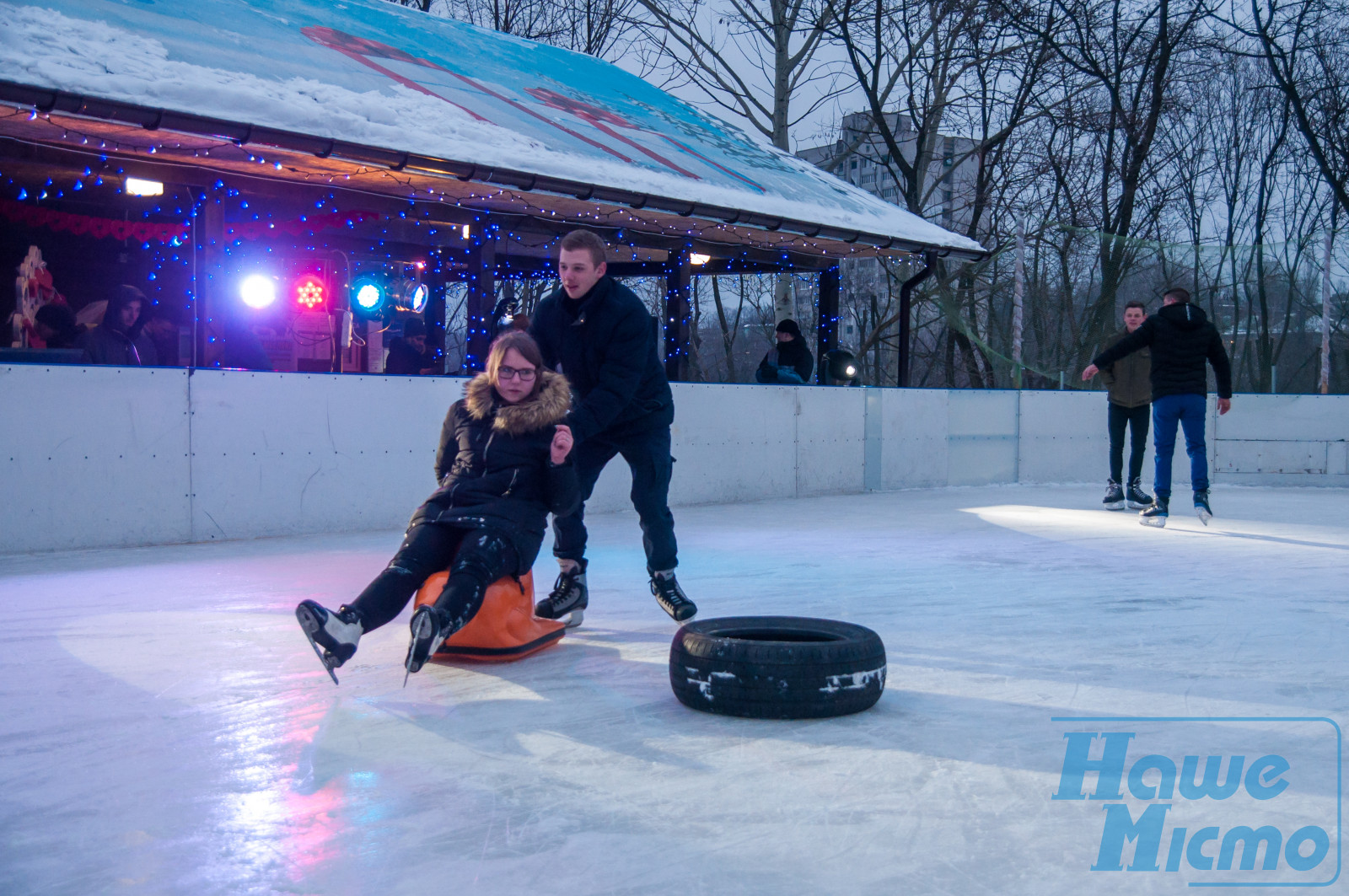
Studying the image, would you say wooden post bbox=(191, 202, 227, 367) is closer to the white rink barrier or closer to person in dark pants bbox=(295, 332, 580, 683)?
the white rink barrier

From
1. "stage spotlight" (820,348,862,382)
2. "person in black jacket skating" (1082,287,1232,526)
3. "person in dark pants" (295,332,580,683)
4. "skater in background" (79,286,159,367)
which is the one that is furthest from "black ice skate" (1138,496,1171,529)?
"skater in background" (79,286,159,367)

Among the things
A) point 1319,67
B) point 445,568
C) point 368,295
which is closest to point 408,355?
point 368,295

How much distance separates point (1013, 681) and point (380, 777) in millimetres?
1884

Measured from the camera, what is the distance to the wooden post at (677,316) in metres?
10.5

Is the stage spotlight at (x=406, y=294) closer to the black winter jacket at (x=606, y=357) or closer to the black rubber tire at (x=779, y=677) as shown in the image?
the black winter jacket at (x=606, y=357)

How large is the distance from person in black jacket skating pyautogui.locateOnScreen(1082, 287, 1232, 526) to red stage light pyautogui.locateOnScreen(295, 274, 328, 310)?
8635 millimetres

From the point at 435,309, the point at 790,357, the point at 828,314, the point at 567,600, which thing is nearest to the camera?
the point at 567,600

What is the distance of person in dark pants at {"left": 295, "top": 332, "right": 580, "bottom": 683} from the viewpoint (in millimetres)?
3232

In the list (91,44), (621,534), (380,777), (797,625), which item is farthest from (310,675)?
(91,44)

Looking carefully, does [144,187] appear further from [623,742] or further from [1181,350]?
[623,742]

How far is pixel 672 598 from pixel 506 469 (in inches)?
37.5

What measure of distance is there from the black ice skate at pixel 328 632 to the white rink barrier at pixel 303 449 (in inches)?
157

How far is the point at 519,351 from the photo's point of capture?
373 cm

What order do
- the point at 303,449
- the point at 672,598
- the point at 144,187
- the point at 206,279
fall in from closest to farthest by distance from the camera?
the point at 672,598, the point at 303,449, the point at 206,279, the point at 144,187
